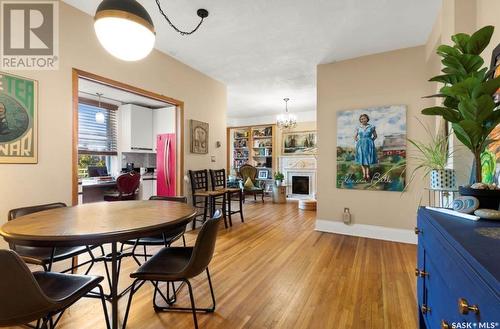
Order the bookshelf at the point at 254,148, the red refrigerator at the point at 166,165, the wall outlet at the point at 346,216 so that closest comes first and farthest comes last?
the wall outlet at the point at 346,216
the red refrigerator at the point at 166,165
the bookshelf at the point at 254,148

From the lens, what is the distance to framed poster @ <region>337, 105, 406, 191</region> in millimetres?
3354

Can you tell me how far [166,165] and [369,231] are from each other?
3.78 metres

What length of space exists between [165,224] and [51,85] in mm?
1991

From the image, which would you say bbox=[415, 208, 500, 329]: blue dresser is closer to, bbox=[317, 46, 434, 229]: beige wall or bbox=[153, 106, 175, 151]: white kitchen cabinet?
bbox=[317, 46, 434, 229]: beige wall

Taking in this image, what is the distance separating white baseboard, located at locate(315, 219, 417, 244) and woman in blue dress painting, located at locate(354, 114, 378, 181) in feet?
2.52

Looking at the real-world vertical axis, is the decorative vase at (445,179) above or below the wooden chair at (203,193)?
above

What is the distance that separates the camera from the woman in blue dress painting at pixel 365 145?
3488mm

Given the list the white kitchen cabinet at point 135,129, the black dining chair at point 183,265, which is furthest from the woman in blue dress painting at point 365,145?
the white kitchen cabinet at point 135,129

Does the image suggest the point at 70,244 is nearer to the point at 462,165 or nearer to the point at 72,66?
the point at 72,66

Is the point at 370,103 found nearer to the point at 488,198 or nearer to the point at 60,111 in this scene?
the point at 488,198

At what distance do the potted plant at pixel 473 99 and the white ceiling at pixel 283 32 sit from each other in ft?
5.00

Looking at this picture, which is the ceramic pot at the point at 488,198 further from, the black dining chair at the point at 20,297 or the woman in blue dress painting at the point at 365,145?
the woman in blue dress painting at the point at 365,145

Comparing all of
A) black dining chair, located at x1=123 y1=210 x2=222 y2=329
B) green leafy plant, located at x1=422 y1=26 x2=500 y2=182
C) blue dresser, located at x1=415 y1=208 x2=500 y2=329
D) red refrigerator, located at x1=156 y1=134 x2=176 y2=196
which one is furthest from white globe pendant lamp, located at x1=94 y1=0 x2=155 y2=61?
red refrigerator, located at x1=156 y1=134 x2=176 y2=196

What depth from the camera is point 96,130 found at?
5.15 m
